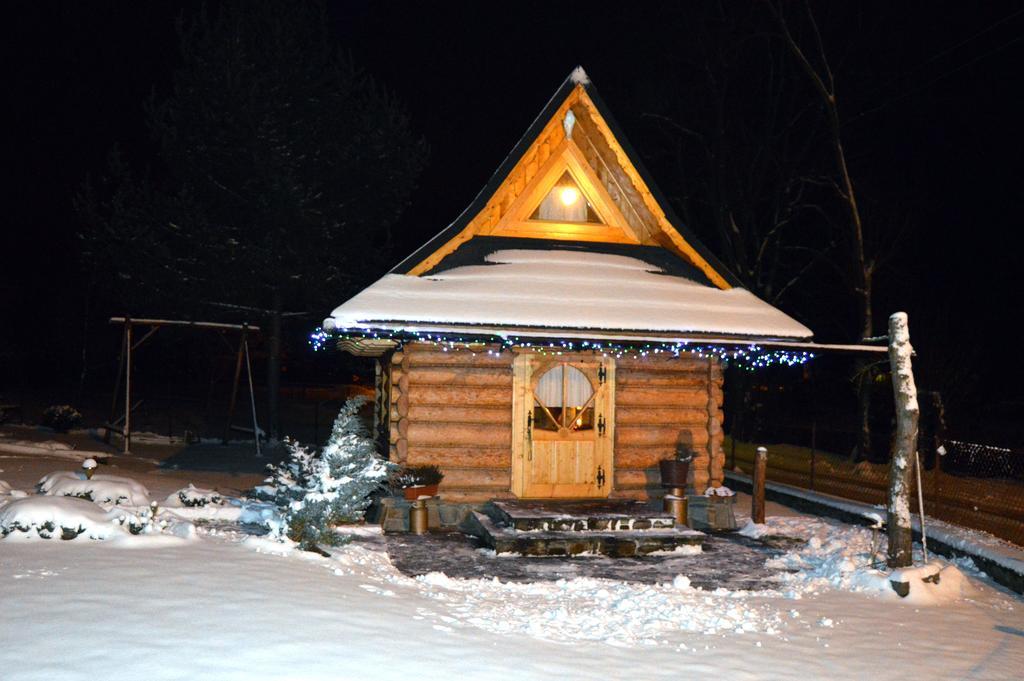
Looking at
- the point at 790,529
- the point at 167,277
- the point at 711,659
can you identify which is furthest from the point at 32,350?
the point at 711,659

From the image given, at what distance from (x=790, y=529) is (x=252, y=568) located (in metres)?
9.06

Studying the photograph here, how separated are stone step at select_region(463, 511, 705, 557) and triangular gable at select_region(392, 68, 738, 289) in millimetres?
4520

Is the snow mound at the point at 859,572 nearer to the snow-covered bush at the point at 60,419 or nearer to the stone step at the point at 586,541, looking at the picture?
the stone step at the point at 586,541

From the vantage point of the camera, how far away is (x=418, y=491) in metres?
13.2

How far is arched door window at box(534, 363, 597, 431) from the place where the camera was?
1430 centimetres

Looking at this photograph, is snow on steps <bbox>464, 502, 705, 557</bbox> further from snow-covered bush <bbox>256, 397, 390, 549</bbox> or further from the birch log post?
the birch log post

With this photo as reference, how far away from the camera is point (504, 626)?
8148mm

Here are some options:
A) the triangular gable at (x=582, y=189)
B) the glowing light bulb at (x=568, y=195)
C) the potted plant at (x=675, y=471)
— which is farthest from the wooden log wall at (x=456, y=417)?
the glowing light bulb at (x=568, y=195)

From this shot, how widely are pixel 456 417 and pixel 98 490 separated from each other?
507cm

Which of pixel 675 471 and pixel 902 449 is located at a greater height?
pixel 902 449

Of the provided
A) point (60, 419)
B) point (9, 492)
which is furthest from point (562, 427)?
point (60, 419)

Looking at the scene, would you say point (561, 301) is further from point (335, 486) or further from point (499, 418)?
point (335, 486)

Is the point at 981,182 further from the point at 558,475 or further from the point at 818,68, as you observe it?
the point at 558,475

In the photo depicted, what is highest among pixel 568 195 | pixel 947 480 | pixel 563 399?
pixel 568 195
